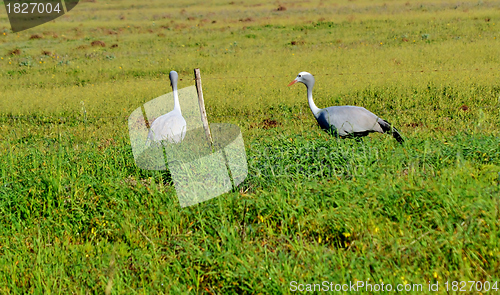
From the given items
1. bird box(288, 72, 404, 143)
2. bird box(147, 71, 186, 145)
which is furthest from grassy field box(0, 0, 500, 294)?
bird box(147, 71, 186, 145)

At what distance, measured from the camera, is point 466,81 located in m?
11.0

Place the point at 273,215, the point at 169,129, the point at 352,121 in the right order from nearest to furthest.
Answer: the point at 273,215 < the point at 352,121 < the point at 169,129

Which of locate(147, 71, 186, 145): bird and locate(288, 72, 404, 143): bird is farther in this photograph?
locate(147, 71, 186, 145): bird

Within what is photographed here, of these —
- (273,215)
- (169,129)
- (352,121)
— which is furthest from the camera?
(169,129)

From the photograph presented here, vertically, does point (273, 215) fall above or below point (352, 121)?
below

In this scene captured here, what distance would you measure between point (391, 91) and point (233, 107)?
4062 mm

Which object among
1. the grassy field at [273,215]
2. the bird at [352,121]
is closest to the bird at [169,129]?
the grassy field at [273,215]

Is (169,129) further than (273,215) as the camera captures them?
Yes

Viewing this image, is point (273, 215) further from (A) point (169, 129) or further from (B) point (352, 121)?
(A) point (169, 129)

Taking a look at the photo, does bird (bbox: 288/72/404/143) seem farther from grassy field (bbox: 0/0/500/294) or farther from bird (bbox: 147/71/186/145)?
bird (bbox: 147/71/186/145)

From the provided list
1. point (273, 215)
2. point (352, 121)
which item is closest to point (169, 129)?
point (352, 121)

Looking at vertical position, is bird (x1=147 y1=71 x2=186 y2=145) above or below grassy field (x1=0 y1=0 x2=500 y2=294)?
above

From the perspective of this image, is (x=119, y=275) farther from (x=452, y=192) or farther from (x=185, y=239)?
(x=452, y=192)

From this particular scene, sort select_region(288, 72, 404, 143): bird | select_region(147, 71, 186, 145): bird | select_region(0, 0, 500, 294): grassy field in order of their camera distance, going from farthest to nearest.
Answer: select_region(147, 71, 186, 145): bird
select_region(288, 72, 404, 143): bird
select_region(0, 0, 500, 294): grassy field
